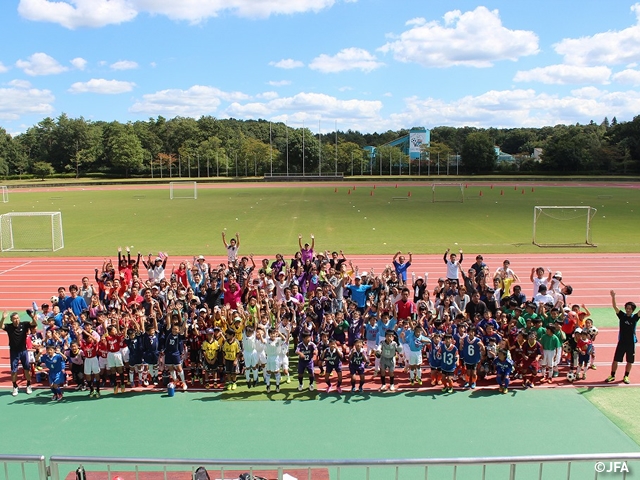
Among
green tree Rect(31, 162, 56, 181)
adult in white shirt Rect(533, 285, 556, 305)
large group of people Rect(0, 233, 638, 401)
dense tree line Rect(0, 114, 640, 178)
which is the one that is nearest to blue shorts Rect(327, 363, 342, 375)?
large group of people Rect(0, 233, 638, 401)

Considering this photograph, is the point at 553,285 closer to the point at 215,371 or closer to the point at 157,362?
the point at 215,371

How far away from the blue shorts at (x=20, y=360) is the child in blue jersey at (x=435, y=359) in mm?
7590

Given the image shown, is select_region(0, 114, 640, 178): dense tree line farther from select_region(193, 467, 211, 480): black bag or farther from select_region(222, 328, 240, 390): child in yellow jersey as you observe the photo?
select_region(193, 467, 211, 480): black bag

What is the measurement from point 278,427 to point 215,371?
2.28 meters

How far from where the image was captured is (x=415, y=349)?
9.56 metres

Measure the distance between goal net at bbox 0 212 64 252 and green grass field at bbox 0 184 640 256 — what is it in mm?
754

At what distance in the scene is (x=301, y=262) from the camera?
47.0 feet

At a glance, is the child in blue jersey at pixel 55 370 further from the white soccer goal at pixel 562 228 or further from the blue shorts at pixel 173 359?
the white soccer goal at pixel 562 228

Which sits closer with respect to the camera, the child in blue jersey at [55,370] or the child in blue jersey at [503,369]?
the child in blue jersey at [55,370]

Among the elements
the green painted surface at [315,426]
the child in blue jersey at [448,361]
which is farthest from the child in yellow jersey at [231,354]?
the child in blue jersey at [448,361]

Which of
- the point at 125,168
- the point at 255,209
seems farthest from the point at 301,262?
the point at 125,168

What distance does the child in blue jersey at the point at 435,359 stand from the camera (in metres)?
9.30

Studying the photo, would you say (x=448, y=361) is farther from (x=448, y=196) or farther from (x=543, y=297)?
(x=448, y=196)

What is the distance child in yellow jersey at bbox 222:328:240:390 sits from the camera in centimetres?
936
